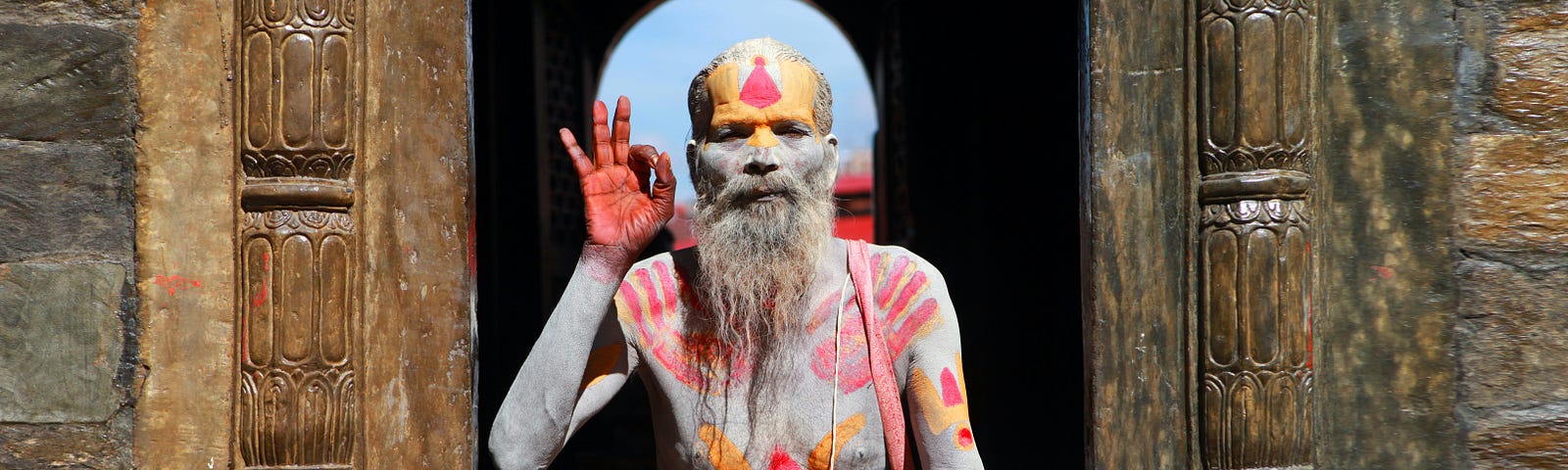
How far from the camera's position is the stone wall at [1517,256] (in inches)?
102

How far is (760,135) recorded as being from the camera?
8.08ft

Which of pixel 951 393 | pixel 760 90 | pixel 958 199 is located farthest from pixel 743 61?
pixel 958 199

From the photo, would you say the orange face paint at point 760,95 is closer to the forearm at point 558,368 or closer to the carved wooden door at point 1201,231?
the forearm at point 558,368

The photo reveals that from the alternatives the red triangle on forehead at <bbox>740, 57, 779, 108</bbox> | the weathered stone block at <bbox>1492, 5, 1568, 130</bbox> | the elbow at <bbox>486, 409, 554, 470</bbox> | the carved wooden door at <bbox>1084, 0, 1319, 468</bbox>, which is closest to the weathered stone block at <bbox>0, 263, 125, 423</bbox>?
the elbow at <bbox>486, 409, 554, 470</bbox>

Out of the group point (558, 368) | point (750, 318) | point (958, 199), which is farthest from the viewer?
point (958, 199)

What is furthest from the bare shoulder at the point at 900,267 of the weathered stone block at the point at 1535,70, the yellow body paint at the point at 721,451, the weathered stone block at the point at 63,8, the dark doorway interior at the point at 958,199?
the weathered stone block at the point at 63,8

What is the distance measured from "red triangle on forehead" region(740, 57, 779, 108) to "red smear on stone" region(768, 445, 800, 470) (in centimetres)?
67

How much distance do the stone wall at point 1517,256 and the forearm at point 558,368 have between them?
1721 millimetres

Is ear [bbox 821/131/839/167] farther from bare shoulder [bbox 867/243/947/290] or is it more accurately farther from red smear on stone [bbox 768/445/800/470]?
red smear on stone [bbox 768/445/800/470]

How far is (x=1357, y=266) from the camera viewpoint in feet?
8.59

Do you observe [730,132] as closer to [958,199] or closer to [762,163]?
[762,163]

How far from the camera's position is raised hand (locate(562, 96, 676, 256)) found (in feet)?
7.88

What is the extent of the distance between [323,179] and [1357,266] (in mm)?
2096

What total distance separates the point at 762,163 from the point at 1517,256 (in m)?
1.55
